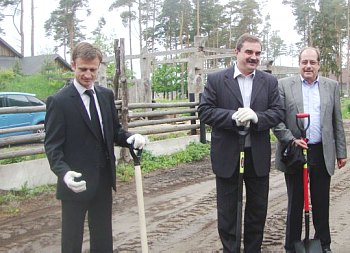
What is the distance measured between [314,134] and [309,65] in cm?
61

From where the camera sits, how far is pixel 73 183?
2551 mm

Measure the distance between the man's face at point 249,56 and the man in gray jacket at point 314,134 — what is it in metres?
0.59

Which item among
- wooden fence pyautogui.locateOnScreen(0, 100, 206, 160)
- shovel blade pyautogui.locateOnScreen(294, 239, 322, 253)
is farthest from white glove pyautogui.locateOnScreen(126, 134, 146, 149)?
wooden fence pyautogui.locateOnScreen(0, 100, 206, 160)

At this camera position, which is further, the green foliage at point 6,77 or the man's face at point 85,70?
the green foliage at point 6,77

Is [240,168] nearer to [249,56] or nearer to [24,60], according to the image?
[249,56]

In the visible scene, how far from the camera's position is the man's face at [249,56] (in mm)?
3406

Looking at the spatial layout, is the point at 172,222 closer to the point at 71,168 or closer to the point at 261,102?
the point at 261,102

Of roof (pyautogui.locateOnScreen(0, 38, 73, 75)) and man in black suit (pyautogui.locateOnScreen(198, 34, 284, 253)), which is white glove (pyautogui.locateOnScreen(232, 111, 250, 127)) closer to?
man in black suit (pyautogui.locateOnScreen(198, 34, 284, 253))

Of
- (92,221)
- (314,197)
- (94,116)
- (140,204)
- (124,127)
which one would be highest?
(94,116)

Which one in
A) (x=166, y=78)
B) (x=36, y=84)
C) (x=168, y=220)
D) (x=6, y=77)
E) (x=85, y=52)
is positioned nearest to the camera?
(x=85, y=52)

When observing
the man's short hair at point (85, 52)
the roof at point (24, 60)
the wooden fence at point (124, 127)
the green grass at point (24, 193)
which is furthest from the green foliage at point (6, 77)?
the man's short hair at point (85, 52)

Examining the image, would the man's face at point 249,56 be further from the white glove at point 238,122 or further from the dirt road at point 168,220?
the dirt road at point 168,220

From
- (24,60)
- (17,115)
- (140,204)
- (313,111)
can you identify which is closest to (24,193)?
(140,204)

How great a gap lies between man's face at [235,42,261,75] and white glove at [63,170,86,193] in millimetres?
1610
